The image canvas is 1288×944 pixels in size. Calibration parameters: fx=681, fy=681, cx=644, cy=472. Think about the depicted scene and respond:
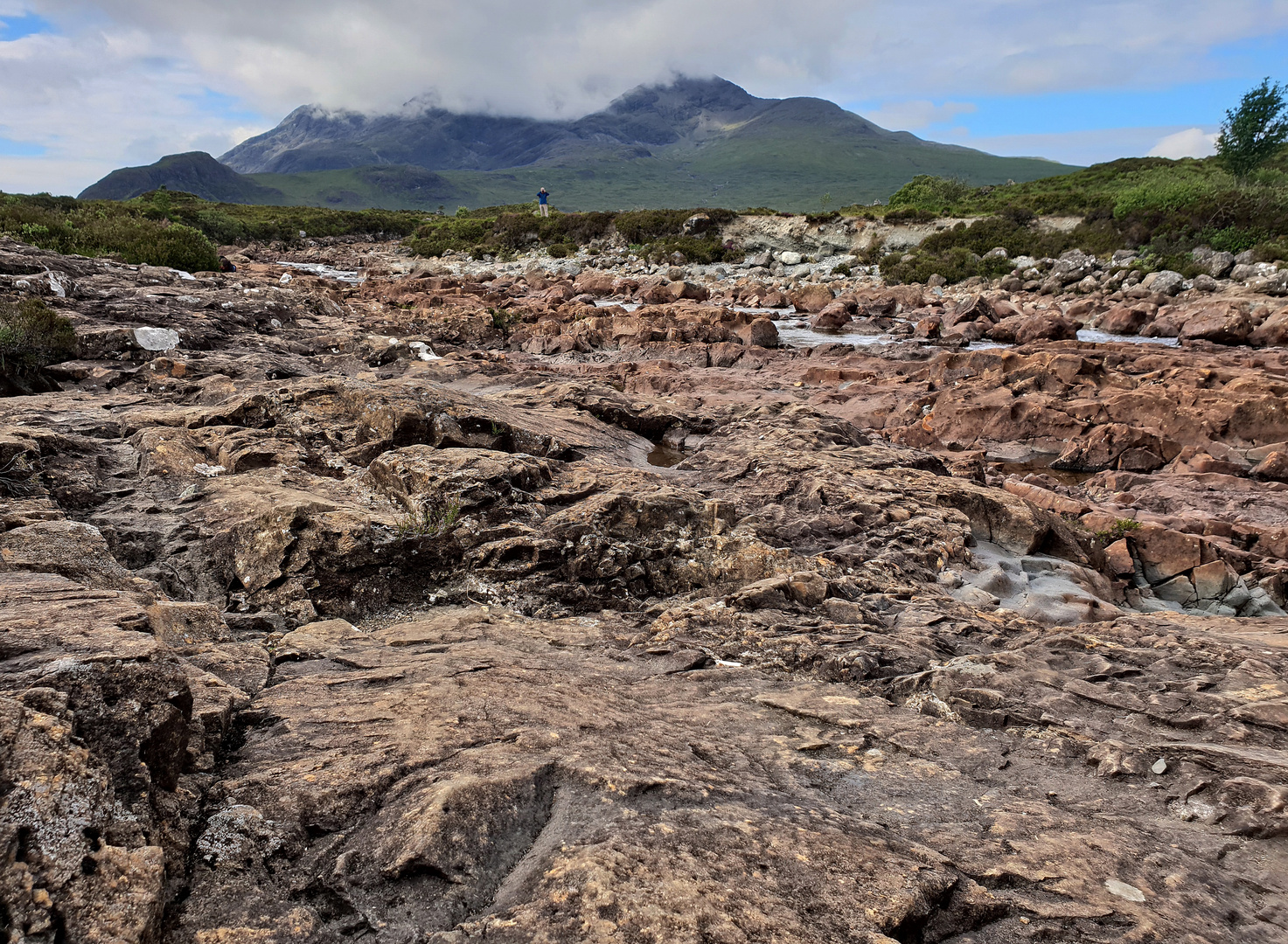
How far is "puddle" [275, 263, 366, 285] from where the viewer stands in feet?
134

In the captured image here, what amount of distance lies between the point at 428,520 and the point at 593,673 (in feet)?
7.49

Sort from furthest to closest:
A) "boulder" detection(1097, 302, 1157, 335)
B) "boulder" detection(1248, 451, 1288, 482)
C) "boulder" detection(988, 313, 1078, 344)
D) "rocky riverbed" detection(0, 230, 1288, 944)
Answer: "boulder" detection(1097, 302, 1157, 335)
"boulder" detection(988, 313, 1078, 344)
"boulder" detection(1248, 451, 1288, 482)
"rocky riverbed" detection(0, 230, 1288, 944)

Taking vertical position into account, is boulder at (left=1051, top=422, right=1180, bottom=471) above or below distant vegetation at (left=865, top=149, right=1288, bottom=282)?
below

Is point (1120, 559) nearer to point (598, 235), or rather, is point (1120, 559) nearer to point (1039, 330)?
point (1039, 330)

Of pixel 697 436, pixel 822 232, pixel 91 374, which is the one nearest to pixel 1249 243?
pixel 822 232

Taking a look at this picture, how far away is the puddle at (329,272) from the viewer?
40719mm

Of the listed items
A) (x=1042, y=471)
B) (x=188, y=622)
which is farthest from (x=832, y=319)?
(x=188, y=622)

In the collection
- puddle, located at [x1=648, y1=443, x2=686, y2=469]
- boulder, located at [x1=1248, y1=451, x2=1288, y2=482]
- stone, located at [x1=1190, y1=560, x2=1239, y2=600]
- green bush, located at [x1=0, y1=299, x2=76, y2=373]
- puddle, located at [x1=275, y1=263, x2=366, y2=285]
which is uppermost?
puddle, located at [x1=275, y1=263, x2=366, y2=285]

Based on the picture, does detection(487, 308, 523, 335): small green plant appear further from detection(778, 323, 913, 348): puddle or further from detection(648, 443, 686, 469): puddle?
detection(648, 443, 686, 469): puddle

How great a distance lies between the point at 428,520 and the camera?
5.85m

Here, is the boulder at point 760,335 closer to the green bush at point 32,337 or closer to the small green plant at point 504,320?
the small green plant at point 504,320

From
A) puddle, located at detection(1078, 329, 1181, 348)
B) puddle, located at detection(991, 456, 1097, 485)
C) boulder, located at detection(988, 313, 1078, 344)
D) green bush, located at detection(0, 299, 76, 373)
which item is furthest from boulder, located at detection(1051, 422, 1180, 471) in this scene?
green bush, located at detection(0, 299, 76, 373)

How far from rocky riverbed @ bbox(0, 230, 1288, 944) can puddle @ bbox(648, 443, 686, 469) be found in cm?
14

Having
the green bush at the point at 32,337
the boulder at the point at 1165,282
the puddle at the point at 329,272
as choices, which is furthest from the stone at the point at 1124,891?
the puddle at the point at 329,272
